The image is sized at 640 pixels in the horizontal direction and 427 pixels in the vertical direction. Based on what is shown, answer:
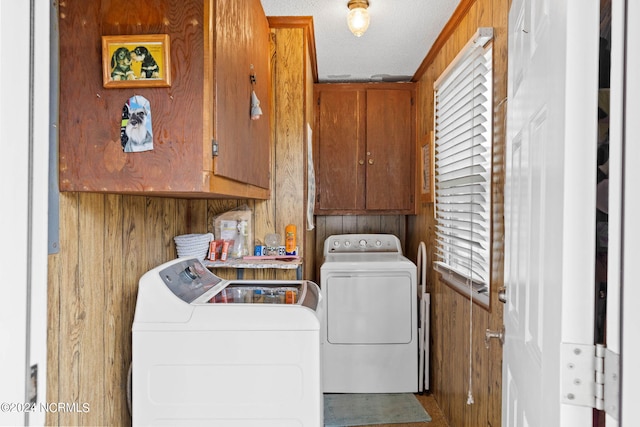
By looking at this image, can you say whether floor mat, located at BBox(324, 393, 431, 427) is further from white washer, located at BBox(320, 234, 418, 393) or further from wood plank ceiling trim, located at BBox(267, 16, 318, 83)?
wood plank ceiling trim, located at BBox(267, 16, 318, 83)

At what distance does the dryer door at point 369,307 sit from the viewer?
297 centimetres

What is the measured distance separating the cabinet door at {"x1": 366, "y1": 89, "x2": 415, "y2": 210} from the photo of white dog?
251cm

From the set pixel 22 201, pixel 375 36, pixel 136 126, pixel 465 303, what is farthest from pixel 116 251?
pixel 375 36

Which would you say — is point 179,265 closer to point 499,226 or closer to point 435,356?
point 499,226

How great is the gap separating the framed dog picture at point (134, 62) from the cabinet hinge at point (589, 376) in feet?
3.94

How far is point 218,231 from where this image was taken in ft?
8.03

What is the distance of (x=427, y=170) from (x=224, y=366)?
7.17ft

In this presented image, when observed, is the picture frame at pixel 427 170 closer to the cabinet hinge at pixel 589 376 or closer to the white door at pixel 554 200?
the white door at pixel 554 200

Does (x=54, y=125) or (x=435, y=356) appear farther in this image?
(x=435, y=356)

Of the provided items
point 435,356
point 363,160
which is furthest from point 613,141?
point 363,160

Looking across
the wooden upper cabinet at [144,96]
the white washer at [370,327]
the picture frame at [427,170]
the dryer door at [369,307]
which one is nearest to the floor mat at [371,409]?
the white washer at [370,327]

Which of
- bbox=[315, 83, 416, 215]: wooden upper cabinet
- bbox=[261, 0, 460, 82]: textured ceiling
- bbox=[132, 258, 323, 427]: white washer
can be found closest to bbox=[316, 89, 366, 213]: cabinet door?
bbox=[315, 83, 416, 215]: wooden upper cabinet

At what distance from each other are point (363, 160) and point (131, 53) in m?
2.52

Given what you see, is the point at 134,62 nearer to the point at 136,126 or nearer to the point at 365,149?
the point at 136,126
